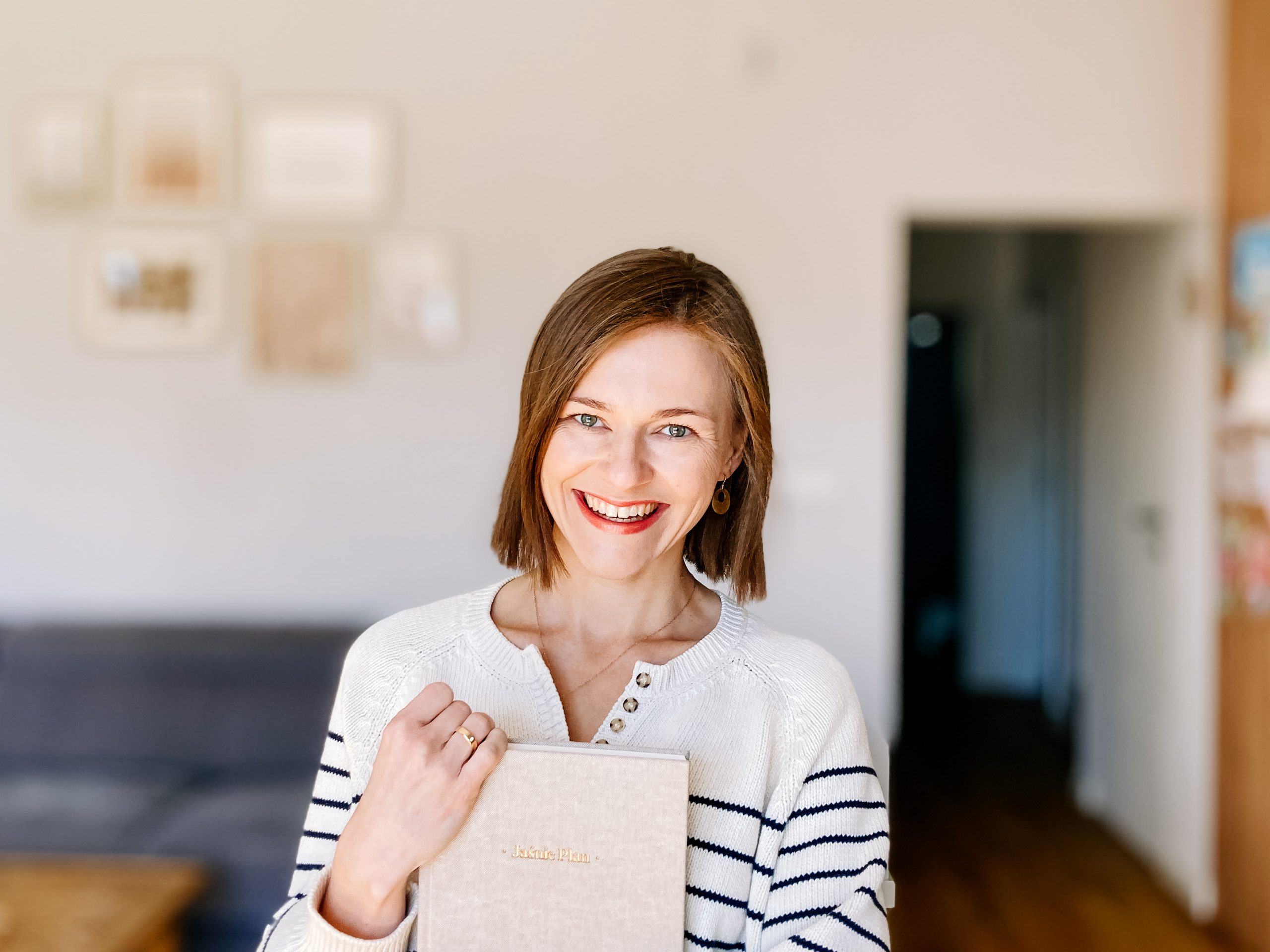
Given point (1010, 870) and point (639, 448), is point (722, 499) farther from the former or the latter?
point (1010, 870)

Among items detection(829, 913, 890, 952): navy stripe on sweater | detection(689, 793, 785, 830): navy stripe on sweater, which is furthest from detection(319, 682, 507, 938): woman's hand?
detection(829, 913, 890, 952): navy stripe on sweater

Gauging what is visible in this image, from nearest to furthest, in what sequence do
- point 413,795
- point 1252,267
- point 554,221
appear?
1. point 413,795
2. point 1252,267
3. point 554,221

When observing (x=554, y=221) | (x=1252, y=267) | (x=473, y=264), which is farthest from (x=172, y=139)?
(x=1252, y=267)

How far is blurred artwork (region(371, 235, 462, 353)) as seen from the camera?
310 centimetres

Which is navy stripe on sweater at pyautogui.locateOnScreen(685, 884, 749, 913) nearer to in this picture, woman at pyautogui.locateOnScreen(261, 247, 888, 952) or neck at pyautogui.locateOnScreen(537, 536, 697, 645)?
woman at pyautogui.locateOnScreen(261, 247, 888, 952)

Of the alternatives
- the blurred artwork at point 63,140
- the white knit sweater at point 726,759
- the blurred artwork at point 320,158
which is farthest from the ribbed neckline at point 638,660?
the blurred artwork at point 63,140

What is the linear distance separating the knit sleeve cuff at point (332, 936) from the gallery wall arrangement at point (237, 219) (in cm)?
236

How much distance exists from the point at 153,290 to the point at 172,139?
1.43ft

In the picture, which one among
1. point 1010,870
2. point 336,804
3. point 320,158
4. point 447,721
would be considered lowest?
point 1010,870

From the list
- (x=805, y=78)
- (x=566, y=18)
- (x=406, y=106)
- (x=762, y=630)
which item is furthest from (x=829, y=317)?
(x=762, y=630)

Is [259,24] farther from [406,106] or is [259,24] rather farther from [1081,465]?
[1081,465]

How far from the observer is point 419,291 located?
10.2 feet

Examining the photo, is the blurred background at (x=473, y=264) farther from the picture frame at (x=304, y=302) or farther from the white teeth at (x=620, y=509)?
the white teeth at (x=620, y=509)

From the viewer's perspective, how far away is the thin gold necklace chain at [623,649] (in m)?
1.03
